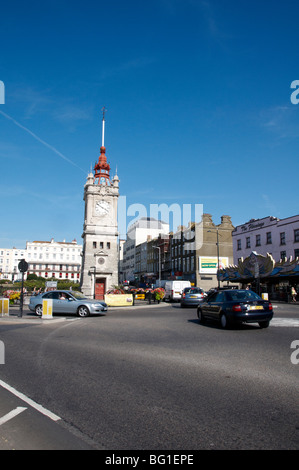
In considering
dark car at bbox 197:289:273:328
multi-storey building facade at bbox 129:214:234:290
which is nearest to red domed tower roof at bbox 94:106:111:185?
multi-storey building facade at bbox 129:214:234:290

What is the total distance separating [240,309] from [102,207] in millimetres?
43653

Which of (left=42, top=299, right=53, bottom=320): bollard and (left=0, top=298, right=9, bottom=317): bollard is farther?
(left=0, top=298, right=9, bottom=317): bollard

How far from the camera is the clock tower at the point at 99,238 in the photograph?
5172cm

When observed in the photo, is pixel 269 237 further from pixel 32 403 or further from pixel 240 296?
pixel 32 403

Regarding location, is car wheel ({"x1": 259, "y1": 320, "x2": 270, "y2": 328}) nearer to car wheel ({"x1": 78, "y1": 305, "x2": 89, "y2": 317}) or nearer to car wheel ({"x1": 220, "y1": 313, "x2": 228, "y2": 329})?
car wheel ({"x1": 220, "y1": 313, "x2": 228, "y2": 329})

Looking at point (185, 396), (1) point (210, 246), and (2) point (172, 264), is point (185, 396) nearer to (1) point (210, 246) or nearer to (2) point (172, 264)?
(1) point (210, 246)

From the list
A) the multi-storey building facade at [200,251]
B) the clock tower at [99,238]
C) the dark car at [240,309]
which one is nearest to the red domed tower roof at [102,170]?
the clock tower at [99,238]

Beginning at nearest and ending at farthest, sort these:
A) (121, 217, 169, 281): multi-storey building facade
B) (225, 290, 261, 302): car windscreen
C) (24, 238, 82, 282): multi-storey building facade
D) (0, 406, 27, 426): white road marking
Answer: (0, 406, 27, 426): white road marking < (225, 290, 261, 302): car windscreen < (121, 217, 169, 281): multi-storey building facade < (24, 238, 82, 282): multi-storey building facade

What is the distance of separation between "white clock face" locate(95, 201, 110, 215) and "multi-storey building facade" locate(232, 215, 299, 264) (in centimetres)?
1987

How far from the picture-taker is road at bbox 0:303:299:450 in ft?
11.8

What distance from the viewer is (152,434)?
3.68 metres

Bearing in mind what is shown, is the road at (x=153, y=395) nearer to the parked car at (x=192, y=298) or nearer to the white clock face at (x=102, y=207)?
the parked car at (x=192, y=298)

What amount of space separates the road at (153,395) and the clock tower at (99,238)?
42148mm

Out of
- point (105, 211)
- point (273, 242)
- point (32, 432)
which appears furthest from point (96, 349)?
point (105, 211)
